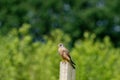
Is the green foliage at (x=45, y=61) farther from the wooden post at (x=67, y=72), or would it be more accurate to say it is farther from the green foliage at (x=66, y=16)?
the green foliage at (x=66, y=16)

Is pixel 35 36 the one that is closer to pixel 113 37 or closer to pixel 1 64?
pixel 113 37

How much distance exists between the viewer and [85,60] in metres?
20.8

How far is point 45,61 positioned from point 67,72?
44.9ft

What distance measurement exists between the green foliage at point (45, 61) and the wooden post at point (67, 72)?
7667 mm

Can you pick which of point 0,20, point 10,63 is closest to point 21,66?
point 10,63

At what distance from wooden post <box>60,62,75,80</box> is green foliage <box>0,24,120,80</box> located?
7667 millimetres

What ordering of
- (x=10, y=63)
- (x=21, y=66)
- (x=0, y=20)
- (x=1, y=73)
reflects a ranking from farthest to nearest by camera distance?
1. (x=0, y=20)
2. (x=21, y=66)
3. (x=10, y=63)
4. (x=1, y=73)

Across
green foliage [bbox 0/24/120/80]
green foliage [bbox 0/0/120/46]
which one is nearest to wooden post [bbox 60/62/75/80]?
green foliage [bbox 0/24/120/80]

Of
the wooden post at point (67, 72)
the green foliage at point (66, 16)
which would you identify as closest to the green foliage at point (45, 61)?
the wooden post at point (67, 72)

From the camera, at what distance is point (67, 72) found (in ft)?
34.6

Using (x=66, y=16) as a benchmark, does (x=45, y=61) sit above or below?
below

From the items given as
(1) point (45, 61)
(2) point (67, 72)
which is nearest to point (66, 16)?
(1) point (45, 61)

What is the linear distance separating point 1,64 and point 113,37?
23335 millimetres

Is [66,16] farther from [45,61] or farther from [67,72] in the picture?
[67,72]
